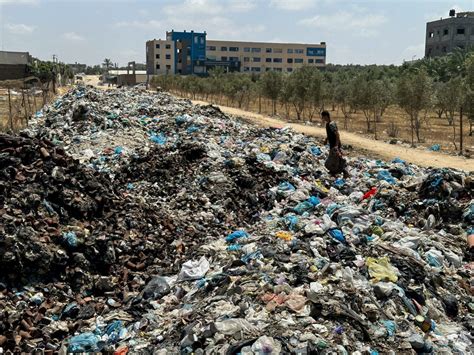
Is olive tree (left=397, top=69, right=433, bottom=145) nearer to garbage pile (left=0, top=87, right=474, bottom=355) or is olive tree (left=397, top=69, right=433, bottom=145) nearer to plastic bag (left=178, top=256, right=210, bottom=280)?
garbage pile (left=0, top=87, right=474, bottom=355)

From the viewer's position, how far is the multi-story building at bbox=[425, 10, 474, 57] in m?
61.2

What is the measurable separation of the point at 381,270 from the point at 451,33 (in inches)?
2618

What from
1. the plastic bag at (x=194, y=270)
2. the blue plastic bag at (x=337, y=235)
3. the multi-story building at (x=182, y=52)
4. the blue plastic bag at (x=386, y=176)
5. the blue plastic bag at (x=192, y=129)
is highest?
the multi-story building at (x=182, y=52)

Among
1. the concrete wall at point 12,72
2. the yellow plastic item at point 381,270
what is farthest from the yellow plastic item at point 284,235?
the concrete wall at point 12,72

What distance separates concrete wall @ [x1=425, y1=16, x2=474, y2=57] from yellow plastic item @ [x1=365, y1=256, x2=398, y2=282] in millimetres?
63273

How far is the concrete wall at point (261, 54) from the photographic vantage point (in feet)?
273

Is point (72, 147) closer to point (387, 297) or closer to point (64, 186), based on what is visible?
point (64, 186)

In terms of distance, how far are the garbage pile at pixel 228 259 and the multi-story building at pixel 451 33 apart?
6018 centimetres

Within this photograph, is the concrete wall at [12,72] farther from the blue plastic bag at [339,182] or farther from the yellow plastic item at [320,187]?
the blue plastic bag at [339,182]

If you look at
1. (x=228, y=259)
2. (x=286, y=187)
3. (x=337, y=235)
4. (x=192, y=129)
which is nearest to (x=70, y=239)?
Answer: (x=228, y=259)

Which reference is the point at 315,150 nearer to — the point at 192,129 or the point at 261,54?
the point at 192,129

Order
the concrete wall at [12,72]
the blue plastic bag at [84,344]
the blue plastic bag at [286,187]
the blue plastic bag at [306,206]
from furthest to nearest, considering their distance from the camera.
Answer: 1. the concrete wall at [12,72]
2. the blue plastic bag at [286,187]
3. the blue plastic bag at [306,206]
4. the blue plastic bag at [84,344]

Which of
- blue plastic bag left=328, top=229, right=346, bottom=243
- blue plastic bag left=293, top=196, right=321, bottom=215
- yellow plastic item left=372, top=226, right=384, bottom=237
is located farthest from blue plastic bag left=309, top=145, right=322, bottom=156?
blue plastic bag left=328, top=229, right=346, bottom=243

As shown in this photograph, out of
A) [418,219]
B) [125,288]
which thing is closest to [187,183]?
[125,288]
